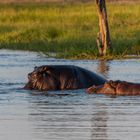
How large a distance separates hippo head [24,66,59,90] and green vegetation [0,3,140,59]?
24.5 ft

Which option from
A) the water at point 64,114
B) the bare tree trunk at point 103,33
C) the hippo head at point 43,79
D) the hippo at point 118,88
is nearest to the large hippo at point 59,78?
the hippo head at point 43,79

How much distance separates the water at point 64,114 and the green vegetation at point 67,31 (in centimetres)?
700

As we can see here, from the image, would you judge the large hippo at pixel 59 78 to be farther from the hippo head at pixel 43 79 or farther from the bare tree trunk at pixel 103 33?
the bare tree trunk at pixel 103 33

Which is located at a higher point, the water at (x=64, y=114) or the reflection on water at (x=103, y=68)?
the water at (x=64, y=114)

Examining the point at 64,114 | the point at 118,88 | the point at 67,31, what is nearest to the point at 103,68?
the point at 118,88

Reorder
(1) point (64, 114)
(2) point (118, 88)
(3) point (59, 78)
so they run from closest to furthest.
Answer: (1) point (64, 114) → (2) point (118, 88) → (3) point (59, 78)

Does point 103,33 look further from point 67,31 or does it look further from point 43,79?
point 43,79

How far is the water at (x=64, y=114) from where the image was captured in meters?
9.32

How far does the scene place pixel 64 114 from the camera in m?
11.1

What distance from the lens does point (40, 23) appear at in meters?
33.6

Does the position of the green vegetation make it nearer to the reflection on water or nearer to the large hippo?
the reflection on water

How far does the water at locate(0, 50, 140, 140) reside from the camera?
9.32m

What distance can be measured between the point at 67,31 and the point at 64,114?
58.8 ft

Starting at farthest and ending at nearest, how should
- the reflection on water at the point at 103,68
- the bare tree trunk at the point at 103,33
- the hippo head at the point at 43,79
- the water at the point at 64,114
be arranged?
the bare tree trunk at the point at 103,33 → the reflection on water at the point at 103,68 → the hippo head at the point at 43,79 → the water at the point at 64,114
